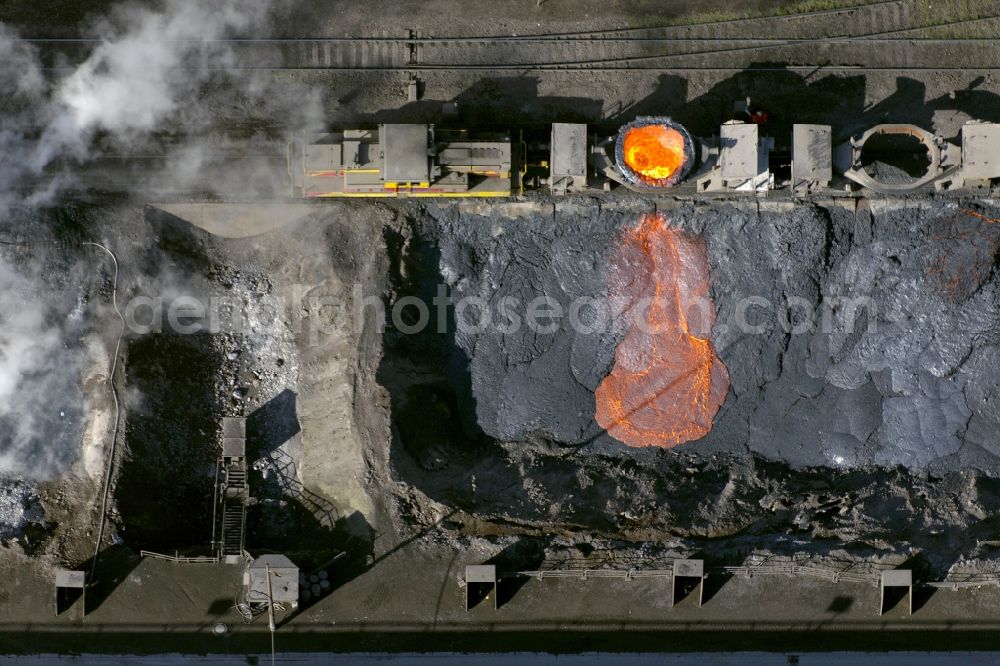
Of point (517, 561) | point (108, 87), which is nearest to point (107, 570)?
point (517, 561)

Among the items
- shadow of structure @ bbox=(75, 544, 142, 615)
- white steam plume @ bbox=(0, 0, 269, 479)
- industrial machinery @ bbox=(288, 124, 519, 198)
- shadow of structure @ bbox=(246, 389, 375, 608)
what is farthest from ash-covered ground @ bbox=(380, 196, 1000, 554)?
shadow of structure @ bbox=(75, 544, 142, 615)

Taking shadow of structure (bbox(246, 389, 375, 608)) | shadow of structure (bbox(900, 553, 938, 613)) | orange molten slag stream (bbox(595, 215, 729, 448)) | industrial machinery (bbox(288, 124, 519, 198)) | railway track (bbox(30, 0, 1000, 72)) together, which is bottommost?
shadow of structure (bbox(900, 553, 938, 613))

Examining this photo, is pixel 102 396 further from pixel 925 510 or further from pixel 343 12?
pixel 925 510

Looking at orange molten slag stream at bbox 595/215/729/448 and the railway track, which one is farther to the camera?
the railway track

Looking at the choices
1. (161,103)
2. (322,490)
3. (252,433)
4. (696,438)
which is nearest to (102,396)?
(252,433)

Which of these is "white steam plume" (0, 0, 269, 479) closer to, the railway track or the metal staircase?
the railway track

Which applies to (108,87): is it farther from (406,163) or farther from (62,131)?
(406,163)

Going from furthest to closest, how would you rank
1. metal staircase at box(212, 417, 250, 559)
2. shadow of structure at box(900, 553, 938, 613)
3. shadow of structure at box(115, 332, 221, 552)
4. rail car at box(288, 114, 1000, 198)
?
1. shadow of structure at box(115, 332, 221, 552)
2. metal staircase at box(212, 417, 250, 559)
3. shadow of structure at box(900, 553, 938, 613)
4. rail car at box(288, 114, 1000, 198)
